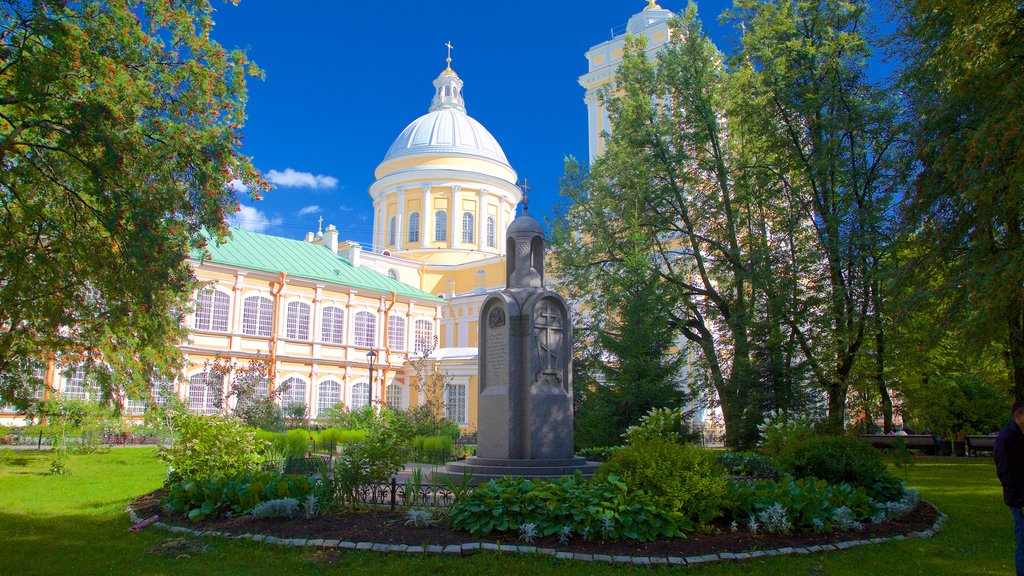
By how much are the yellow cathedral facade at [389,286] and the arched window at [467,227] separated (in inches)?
3.5

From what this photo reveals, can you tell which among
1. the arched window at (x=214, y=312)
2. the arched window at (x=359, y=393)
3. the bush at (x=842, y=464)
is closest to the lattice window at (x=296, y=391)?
the arched window at (x=359, y=393)

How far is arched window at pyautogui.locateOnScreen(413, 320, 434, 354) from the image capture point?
45469 millimetres

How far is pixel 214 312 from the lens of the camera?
3688 cm

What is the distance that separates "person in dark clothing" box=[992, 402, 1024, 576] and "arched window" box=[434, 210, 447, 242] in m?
52.7

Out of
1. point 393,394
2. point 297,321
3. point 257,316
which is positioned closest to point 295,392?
point 297,321

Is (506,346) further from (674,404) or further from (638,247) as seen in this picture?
(638,247)

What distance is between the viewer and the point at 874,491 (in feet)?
32.6

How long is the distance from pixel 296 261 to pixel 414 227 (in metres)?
17.5

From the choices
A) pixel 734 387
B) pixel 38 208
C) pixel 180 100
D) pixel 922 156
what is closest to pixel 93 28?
pixel 180 100

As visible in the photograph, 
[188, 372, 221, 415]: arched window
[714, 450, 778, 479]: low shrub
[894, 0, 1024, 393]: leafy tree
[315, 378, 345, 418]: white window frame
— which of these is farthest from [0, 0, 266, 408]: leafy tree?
[315, 378, 345, 418]: white window frame

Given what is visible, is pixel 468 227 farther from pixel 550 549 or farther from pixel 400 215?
pixel 550 549

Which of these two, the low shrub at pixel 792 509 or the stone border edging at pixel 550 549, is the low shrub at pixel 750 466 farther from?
the stone border edging at pixel 550 549

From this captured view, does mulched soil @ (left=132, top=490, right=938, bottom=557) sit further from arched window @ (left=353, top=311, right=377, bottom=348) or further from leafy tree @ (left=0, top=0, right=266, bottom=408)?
arched window @ (left=353, top=311, right=377, bottom=348)

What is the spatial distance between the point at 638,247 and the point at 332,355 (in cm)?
2377
